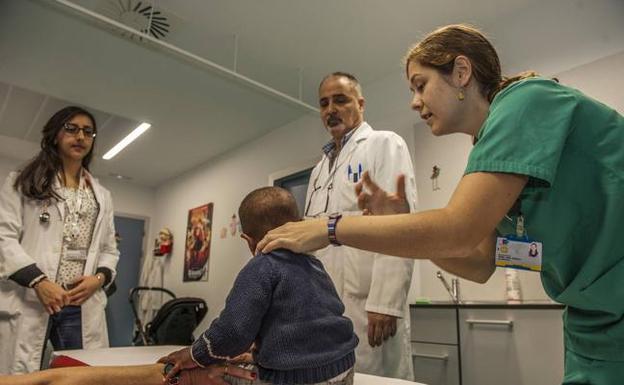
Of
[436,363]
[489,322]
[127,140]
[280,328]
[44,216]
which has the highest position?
[127,140]

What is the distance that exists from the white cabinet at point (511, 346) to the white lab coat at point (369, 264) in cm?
82

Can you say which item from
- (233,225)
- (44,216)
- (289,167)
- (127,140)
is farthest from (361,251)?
(127,140)

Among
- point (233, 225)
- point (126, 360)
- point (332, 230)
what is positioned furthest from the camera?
point (233, 225)

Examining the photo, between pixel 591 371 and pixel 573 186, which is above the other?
pixel 573 186

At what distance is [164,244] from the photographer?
21.8ft

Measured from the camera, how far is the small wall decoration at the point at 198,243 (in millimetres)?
5762

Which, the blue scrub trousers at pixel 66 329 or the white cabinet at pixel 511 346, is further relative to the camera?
the white cabinet at pixel 511 346

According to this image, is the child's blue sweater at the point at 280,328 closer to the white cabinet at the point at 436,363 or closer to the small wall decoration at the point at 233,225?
the white cabinet at the point at 436,363

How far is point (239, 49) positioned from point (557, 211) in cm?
328

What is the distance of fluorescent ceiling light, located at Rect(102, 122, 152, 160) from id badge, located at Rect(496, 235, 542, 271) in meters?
4.87

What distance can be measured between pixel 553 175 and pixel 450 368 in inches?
78.3

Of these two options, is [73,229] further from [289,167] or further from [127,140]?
[127,140]

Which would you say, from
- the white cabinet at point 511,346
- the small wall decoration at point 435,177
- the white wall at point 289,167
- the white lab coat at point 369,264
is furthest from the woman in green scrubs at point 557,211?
the small wall decoration at point 435,177

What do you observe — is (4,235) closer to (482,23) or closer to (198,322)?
(482,23)
